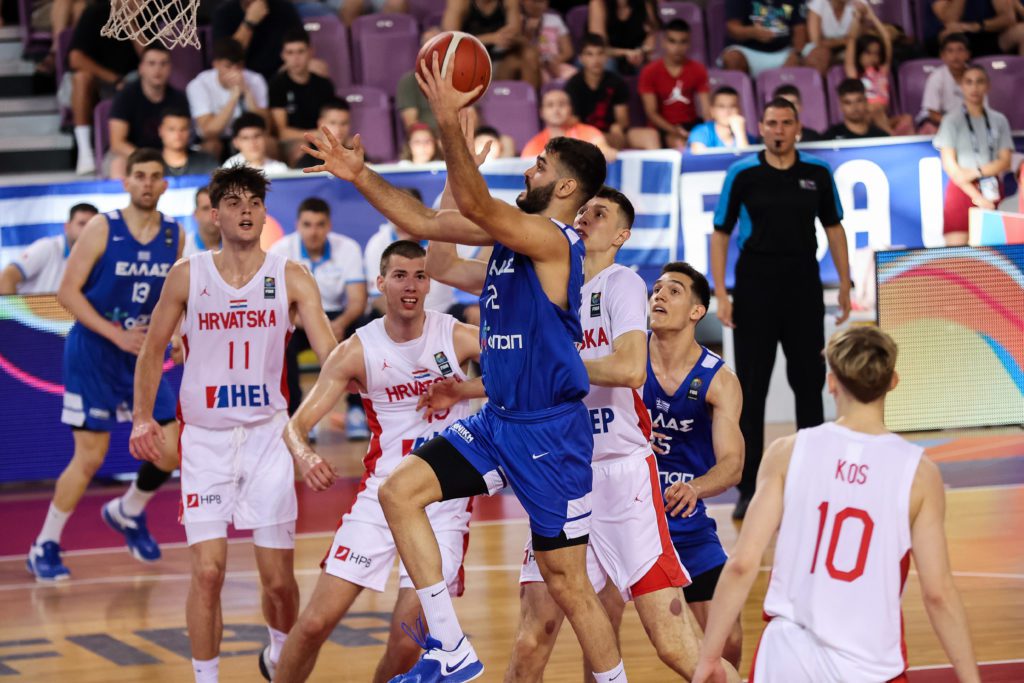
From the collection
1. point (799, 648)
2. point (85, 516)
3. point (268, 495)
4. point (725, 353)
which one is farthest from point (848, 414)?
point (725, 353)

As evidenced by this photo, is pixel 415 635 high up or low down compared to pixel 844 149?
down

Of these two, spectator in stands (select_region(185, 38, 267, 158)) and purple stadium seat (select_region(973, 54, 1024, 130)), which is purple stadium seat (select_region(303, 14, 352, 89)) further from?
purple stadium seat (select_region(973, 54, 1024, 130))

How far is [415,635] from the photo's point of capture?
516cm

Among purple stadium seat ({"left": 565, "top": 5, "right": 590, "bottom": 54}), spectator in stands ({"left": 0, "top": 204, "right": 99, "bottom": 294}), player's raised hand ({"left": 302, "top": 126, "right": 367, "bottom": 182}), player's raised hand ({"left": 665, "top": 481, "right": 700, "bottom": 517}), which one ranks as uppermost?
purple stadium seat ({"left": 565, "top": 5, "right": 590, "bottom": 54})

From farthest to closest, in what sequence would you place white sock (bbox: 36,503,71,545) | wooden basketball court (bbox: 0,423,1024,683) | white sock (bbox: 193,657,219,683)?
white sock (bbox: 36,503,71,545) < wooden basketball court (bbox: 0,423,1024,683) < white sock (bbox: 193,657,219,683)

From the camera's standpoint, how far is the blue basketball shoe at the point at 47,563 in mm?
8164

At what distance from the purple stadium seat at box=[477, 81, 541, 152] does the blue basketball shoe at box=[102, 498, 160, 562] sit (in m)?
5.69

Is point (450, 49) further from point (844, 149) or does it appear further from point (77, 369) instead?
point (844, 149)

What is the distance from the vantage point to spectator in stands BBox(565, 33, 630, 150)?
13047 millimetres

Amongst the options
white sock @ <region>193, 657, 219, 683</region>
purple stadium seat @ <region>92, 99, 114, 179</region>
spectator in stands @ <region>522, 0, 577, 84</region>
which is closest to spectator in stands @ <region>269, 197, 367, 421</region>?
purple stadium seat @ <region>92, 99, 114, 179</region>

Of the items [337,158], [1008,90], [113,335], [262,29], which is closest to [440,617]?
[337,158]

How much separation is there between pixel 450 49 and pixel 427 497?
1396 mm

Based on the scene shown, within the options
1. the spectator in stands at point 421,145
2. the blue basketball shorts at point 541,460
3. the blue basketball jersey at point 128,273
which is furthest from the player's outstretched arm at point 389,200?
the spectator in stands at point 421,145

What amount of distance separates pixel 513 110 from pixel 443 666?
29.5ft
